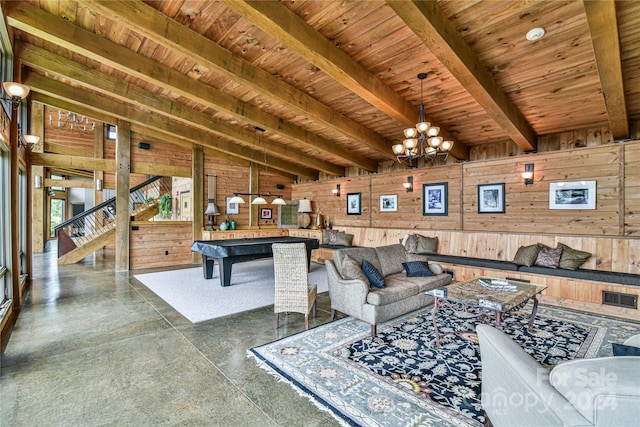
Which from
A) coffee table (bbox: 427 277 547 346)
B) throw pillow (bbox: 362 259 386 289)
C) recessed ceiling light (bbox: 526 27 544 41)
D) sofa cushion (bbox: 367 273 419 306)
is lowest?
sofa cushion (bbox: 367 273 419 306)

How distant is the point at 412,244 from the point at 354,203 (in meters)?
2.58

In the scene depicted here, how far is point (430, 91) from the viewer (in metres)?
4.45

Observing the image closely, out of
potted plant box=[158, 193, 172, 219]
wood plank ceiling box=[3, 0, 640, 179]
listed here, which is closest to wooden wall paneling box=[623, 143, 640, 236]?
wood plank ceiling box=[3, 0, 640, 179]

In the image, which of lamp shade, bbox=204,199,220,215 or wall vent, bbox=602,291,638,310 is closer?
wall vent, bbox=602,291,638,310

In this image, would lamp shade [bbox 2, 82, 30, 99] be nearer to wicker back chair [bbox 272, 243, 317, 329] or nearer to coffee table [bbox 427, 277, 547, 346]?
wicker back chair [bbox 272, 243, 317, 329]

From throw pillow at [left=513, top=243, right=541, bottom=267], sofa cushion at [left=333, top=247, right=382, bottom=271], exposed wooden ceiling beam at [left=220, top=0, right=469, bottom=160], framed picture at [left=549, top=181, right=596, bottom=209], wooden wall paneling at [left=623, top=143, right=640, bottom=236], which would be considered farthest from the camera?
framed picture at [left=549, top=181, right=596, bottom=209]

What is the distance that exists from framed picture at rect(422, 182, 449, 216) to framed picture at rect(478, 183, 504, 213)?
72 centimetres

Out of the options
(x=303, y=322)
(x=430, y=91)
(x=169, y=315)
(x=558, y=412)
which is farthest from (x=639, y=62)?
(x=169, y=315)

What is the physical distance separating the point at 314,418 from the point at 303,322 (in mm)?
1803

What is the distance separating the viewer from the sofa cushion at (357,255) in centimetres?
390

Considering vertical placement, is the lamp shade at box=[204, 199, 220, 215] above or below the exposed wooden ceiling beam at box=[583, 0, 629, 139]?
below

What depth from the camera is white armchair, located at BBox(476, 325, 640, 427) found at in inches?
39.8

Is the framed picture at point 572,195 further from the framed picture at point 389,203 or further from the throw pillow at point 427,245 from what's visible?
the framed picture at point 389,203

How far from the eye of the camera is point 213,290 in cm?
531
